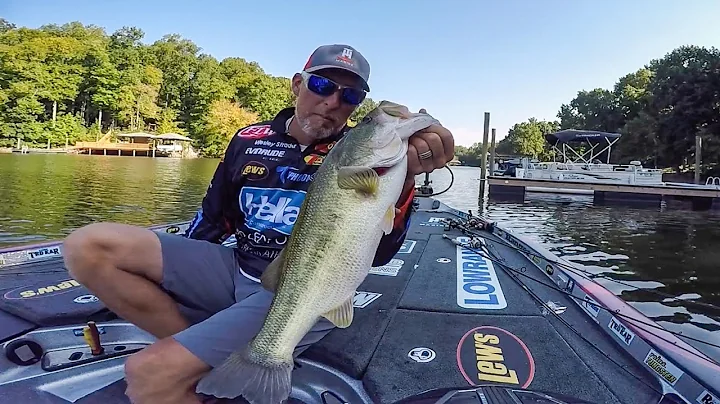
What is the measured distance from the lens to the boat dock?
19.8 meters

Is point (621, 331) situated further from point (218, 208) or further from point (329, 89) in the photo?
point (218, 208)

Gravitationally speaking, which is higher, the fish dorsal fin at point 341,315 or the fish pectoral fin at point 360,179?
the fish pectoral fin at point 360,179

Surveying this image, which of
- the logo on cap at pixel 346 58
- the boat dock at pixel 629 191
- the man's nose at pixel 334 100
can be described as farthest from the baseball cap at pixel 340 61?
the boat dock at pixel 629 191

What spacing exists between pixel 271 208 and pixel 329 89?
0.63 metres

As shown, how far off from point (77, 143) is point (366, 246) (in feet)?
200

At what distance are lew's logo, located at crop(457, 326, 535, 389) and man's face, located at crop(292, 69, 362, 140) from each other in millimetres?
1318

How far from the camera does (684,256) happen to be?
Result: 1036 centimetres

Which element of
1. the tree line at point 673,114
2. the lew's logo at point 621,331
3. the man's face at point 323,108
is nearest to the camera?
the man's face at point 323,108

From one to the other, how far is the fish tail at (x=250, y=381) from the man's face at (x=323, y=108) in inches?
46.6

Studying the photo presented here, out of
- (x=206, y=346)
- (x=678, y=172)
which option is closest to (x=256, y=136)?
(x=206, y=346)

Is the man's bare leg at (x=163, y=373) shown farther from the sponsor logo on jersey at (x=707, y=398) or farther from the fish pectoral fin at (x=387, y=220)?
the sponsor logo on jersey at (x=707, y=398)

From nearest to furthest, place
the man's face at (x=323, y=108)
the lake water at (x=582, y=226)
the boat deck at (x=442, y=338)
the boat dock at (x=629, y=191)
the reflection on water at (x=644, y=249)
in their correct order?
the boat deck at (x=442, y=338) < the man's face at (x=323, y=108) < the reflection on water at (x=644, y=249) < the lake water at (x=582, y=226) < the boat dock at (x=629, y=191)

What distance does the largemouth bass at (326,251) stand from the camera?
1688mm

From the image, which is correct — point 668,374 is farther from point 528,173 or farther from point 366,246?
point 528,173
